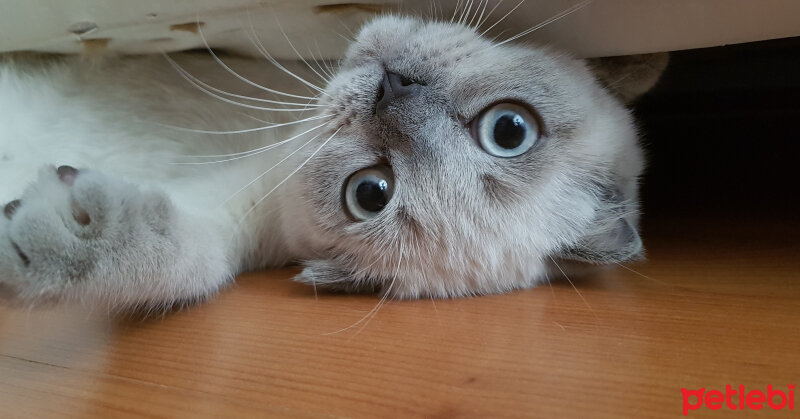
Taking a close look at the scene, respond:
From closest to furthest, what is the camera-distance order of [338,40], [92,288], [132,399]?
[132,399]
[92,288]
[338,40]

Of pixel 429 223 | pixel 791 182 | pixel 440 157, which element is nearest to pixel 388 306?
pixel 429 223

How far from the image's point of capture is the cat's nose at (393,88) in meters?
0.98

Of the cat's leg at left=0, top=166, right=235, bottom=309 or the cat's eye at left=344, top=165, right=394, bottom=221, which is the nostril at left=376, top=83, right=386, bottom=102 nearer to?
the cat's eye at left=344, top=165, right=394, bottom=221

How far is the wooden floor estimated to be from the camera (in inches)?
29.2

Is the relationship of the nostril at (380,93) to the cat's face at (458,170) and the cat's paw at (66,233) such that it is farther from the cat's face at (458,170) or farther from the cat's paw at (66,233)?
the cat's paw at (66,233)

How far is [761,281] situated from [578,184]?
0.37 meters

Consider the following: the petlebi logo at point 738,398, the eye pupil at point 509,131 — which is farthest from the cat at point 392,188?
the petlebi logo at point 738,398

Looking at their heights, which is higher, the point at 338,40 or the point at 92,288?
the point at 338,40

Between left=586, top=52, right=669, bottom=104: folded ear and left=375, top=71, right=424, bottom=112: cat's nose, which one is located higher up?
left=586, top=52, right=669, bottom=104: folded ear

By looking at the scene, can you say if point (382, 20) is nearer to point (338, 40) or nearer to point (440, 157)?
point (338, 40)

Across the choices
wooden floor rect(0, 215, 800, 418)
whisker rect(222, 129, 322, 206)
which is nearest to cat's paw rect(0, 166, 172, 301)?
wooden floor rect(0, 215, 800, 418)

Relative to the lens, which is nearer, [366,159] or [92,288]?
[92,288]

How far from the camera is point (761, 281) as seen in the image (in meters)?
1.07

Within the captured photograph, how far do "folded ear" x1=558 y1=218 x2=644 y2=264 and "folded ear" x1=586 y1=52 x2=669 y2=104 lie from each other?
32 centimetres
